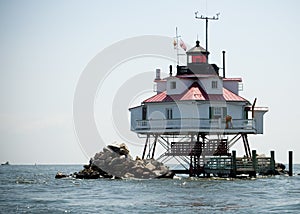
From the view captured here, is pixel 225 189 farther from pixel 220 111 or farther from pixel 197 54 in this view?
pixel 197 54

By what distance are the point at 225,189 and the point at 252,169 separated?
38.9 feet

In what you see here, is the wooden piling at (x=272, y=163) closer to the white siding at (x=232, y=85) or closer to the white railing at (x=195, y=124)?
the white railing at (x=195, y=124)

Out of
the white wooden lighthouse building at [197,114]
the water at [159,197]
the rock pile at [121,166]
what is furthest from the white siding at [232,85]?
the water at [159,197]

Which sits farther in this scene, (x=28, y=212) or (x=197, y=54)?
(x=197, y=54)

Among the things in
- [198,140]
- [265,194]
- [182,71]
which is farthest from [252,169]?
[265,194]

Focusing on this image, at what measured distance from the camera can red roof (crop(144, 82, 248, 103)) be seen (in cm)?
5631

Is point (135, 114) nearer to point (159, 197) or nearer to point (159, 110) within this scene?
point (159, 110)

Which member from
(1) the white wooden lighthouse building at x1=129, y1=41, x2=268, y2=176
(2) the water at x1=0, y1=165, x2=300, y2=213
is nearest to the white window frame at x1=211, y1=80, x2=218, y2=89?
(1) the white wooden lighthouse building at x1=129, y1=41, x2=268, y2=176

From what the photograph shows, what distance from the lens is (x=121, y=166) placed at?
55312 mm

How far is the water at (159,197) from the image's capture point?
34.1 m

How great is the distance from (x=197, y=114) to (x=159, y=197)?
17412 mm

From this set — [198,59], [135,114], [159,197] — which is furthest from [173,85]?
[159,197]

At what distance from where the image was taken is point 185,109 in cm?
5591

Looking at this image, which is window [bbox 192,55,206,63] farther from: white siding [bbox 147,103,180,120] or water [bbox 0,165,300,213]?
water [bbox 0,165,300,213]
